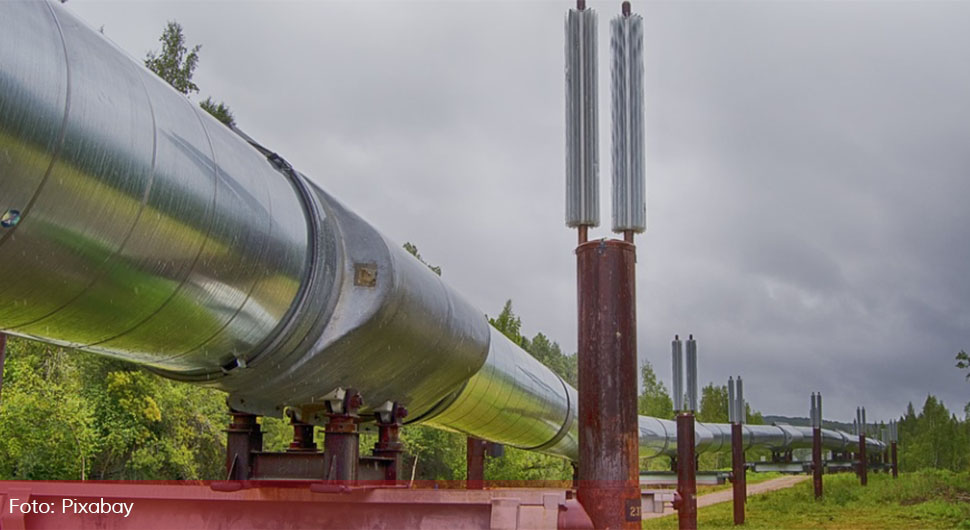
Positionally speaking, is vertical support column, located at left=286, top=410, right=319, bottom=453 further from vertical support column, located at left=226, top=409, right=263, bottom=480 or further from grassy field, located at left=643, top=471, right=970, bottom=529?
grassy field, located at left=643, top=471, right=970, bottom=529

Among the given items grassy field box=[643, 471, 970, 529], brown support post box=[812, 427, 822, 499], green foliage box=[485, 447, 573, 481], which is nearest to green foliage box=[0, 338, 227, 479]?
green foliage box=[485, 447, 573, 481]

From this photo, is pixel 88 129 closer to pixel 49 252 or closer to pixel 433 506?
pixel 49 252

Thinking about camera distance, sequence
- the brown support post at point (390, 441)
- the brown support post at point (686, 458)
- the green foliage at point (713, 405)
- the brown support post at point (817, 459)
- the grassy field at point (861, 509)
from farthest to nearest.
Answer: the green foliage at point (713, 405), the brown support post at point (817, 459), the grassy field at point (861, 509), the brown support post at point (686, 458), the brown support post at point (390, 441)

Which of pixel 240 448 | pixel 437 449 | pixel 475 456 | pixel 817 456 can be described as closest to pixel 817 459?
pixel 817 456

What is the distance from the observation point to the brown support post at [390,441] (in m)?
4.86

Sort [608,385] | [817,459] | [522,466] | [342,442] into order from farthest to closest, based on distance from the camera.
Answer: [817,459], [522,466], [608,385], [342,442]

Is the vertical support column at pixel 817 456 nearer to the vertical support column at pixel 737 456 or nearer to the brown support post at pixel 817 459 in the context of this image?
the brown support post at pixel 817 459

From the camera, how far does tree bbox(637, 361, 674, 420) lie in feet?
176

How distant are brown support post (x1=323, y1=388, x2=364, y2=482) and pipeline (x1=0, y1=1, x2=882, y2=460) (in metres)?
0.10

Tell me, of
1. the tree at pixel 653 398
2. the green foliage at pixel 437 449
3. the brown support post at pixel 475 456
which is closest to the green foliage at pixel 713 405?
the tree at pixel 653 398

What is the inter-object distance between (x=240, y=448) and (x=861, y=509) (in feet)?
88.3

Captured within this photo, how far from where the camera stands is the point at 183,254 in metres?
A: 2.96

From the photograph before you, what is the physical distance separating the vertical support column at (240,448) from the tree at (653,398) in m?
48.9

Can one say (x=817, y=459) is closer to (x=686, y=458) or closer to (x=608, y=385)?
(x=686, y=458)
